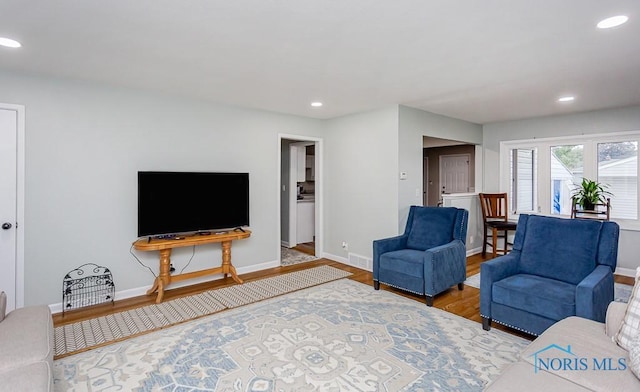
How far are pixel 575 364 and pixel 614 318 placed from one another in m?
0.47

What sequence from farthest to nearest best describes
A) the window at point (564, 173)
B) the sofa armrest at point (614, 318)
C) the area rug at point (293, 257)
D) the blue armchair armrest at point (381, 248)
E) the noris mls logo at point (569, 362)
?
the area rug at point (293, 257), the window at point (564, 173), the blue armchair armrest at point (381, 248), the sofa armrest at point (614, 318), the noris mls logo at point (569, 362)

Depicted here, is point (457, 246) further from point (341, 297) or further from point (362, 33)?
point (362, 33)

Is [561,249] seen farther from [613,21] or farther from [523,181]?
[523,181]

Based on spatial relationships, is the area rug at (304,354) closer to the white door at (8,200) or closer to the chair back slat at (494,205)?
the white door at (8,200)

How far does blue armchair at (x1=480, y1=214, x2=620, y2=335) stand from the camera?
8.17ft

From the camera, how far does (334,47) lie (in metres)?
2.59

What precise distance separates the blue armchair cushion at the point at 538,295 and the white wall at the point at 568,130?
298 cm

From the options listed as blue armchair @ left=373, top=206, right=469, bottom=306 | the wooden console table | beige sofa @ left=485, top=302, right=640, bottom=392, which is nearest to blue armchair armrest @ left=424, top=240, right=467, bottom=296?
blue armchair @ left=373, top=206, right=469, bottom=306

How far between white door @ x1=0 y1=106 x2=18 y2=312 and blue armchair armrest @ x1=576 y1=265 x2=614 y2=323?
483cm

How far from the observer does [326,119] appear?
5.50m

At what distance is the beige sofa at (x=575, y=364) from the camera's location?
1.40 metres

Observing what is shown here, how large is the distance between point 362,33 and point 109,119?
9.45 ft

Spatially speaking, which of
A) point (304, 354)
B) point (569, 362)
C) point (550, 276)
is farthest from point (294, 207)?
point (569, 362)

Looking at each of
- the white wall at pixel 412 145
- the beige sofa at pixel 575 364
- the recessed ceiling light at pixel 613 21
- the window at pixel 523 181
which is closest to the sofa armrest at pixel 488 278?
the beige sofa at pixel 575 364
